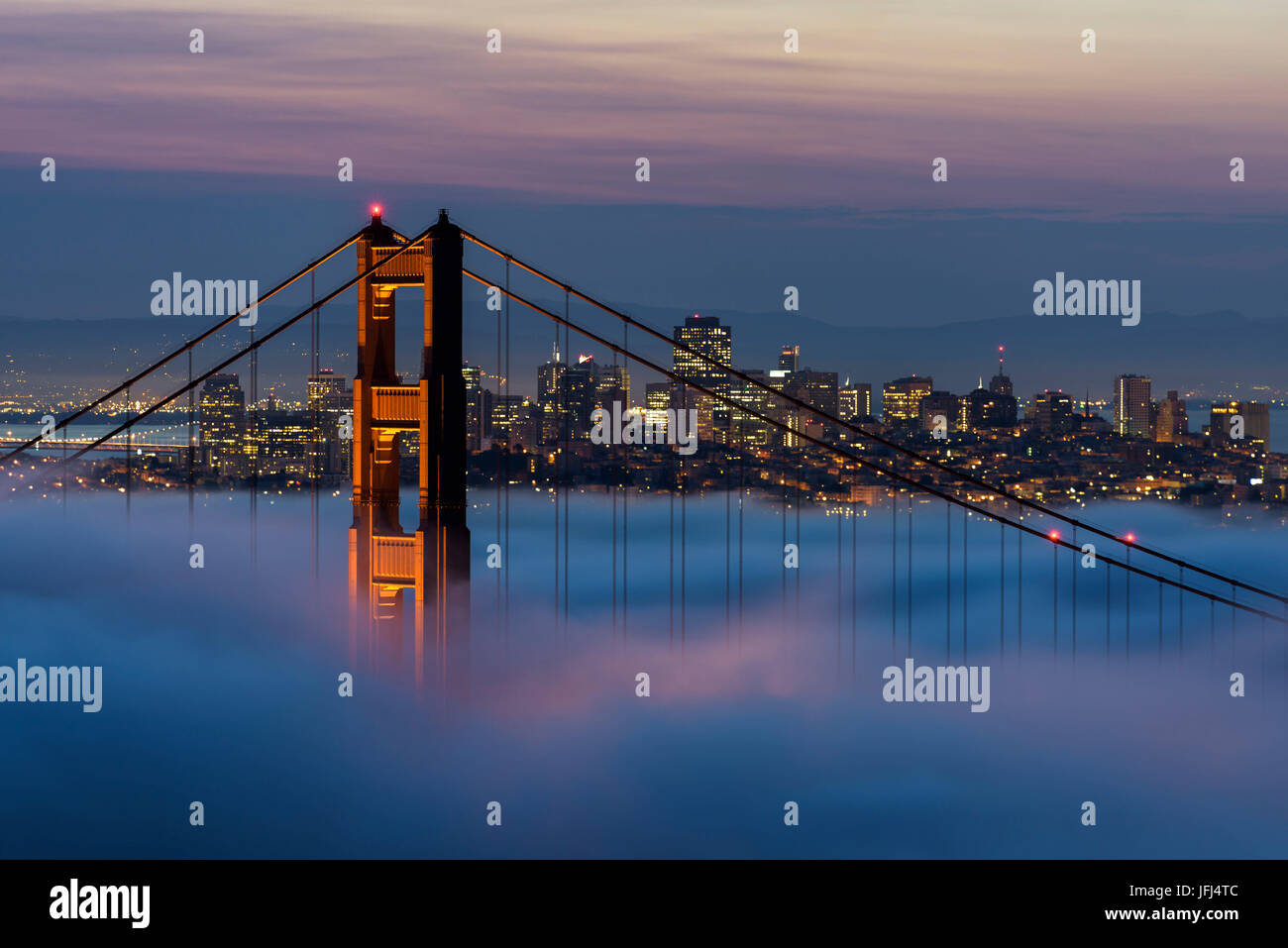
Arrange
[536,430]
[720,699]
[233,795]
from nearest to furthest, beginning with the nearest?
1. [233,795]
2. [720,699]
3. [536,430]

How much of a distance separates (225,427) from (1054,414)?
73.2 m

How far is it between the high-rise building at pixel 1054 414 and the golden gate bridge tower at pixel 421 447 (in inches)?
4339

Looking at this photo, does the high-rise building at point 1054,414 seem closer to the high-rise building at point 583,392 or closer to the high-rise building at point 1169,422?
the high-rise building at point 1169,422

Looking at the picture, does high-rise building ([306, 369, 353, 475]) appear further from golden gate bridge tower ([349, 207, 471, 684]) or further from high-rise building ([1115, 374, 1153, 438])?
high-rise building ([1115, 374, 1153, 438])

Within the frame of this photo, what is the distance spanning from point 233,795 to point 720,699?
20478 millimetres

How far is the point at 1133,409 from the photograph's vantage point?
135125 mm

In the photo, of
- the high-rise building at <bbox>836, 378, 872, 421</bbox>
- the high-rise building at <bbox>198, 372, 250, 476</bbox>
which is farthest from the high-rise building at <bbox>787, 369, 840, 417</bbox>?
the high-rise building at <bbox>198, 372, 250, 476</bbox>

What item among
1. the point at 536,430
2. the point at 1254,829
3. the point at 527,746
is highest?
the point at 536,430

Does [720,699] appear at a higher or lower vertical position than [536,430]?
lower

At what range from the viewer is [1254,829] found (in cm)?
4869

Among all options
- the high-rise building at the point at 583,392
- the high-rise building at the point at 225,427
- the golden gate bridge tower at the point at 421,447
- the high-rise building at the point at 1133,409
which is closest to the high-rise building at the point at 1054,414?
the high-rise building at the point at 1133,409
